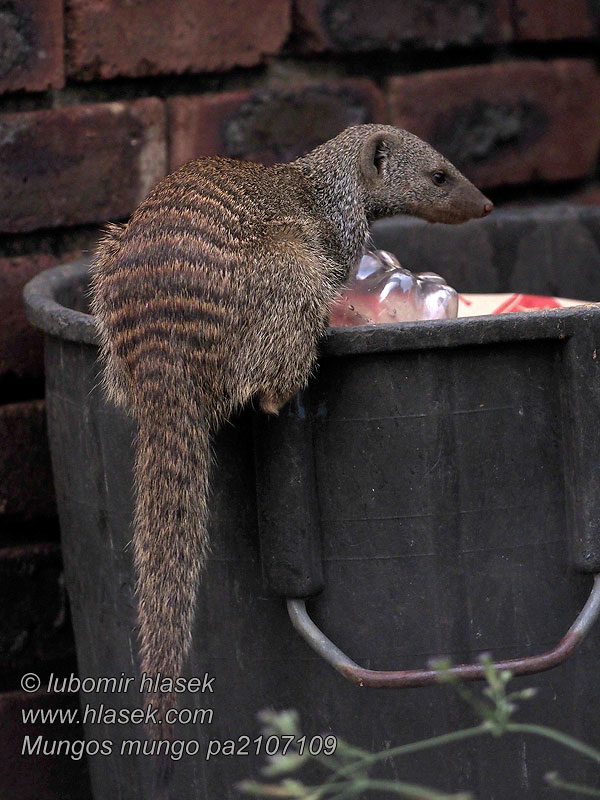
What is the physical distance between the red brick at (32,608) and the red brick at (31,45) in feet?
2.20

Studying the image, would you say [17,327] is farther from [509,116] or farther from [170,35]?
[509,116]

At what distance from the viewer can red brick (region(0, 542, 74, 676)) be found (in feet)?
5.21

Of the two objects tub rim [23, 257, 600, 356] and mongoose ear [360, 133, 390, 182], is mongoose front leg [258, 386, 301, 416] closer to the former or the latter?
tub rim [23, 257, 600, 356]

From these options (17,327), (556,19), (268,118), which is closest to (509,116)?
(556,19)

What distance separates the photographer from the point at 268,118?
1.71 meters

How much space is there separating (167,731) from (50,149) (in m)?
0.88

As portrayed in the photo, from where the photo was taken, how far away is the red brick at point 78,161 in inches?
59.8

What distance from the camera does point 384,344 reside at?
1022 millimetres

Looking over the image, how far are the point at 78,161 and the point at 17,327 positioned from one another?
0.26 m

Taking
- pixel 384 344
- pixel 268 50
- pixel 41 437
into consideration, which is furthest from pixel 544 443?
pixel 268 50

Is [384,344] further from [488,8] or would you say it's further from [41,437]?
[488,8]

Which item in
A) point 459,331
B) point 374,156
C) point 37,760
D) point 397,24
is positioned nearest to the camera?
point 459,331

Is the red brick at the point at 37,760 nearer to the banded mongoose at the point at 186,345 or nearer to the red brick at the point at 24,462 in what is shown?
the red brick at the point at 24,462

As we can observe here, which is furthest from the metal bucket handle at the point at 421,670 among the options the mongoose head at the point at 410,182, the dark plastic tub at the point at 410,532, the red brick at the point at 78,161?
the red brick at the point at 78,161
